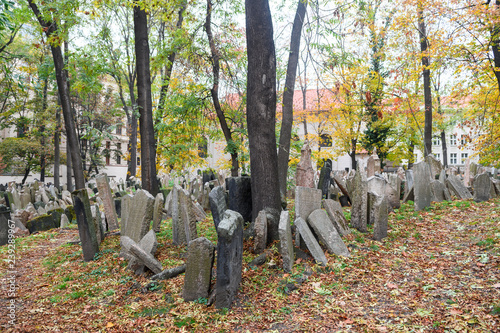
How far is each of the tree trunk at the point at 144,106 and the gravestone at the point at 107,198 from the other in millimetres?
1497

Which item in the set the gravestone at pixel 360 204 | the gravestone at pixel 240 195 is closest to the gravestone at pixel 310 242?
the gravestone at pixel 240 195

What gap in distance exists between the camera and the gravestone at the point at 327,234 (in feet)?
16.6

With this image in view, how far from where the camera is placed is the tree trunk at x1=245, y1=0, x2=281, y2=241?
18.7ft

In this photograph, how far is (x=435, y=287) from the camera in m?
3.95

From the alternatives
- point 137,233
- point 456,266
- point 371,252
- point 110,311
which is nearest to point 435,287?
point 456,266

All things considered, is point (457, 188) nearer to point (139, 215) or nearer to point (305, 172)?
point (305, 172)

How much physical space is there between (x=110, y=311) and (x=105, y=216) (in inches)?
159

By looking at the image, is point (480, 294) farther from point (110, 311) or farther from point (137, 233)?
point (137, 233)

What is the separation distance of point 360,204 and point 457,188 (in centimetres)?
473

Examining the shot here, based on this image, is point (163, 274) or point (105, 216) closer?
point (163, 274)

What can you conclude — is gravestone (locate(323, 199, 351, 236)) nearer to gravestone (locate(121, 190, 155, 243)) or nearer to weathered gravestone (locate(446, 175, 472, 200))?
gravestone (locate(121, 190, 155, 243))

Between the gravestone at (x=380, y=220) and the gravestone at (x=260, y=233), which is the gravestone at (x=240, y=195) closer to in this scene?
the gravestone at (x=260, y=233)

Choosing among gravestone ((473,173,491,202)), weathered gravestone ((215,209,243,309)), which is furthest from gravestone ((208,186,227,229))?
gravestone ((473,173,491,202))

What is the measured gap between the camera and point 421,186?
8133 millimetres
